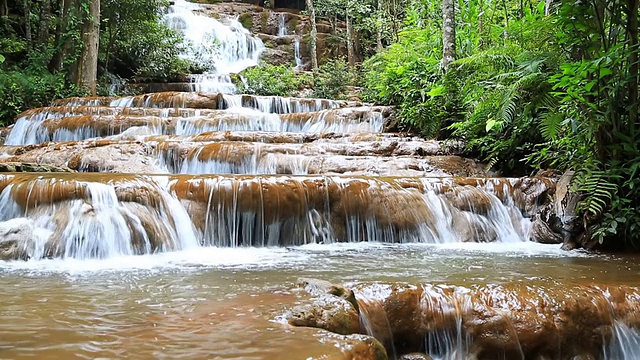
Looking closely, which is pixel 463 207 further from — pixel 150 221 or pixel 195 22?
pixel 195 22

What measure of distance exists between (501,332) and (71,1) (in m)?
14.2

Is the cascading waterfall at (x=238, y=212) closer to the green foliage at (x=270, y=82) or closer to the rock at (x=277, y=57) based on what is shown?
the green foliage at (x=270, y=82)

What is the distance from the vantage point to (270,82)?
1661 cm

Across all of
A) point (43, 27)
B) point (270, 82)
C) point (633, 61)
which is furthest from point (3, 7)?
point (633, 61)

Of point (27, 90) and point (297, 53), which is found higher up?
point (297, 53)

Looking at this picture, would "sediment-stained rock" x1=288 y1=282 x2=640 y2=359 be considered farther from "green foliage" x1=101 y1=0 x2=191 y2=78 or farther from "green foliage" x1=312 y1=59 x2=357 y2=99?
"green foliage" x1=101 y1=0 x2=191 y2=78

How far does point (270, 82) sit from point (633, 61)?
42.9ft

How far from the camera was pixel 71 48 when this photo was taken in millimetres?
13625

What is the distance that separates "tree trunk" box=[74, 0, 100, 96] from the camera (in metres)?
12.7

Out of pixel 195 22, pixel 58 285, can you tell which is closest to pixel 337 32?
pixel 195 22

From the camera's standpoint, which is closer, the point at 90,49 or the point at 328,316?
the point at 328,316

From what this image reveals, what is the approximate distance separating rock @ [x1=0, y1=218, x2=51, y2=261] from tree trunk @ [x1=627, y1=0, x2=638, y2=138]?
19.7 ft

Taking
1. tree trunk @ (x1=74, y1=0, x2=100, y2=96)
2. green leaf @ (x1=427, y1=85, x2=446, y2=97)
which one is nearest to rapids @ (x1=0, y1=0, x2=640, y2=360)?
green leaf @ (x1=427, y1=85, x2=446, y2=97)

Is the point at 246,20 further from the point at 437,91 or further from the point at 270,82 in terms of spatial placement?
the point at 437,91
